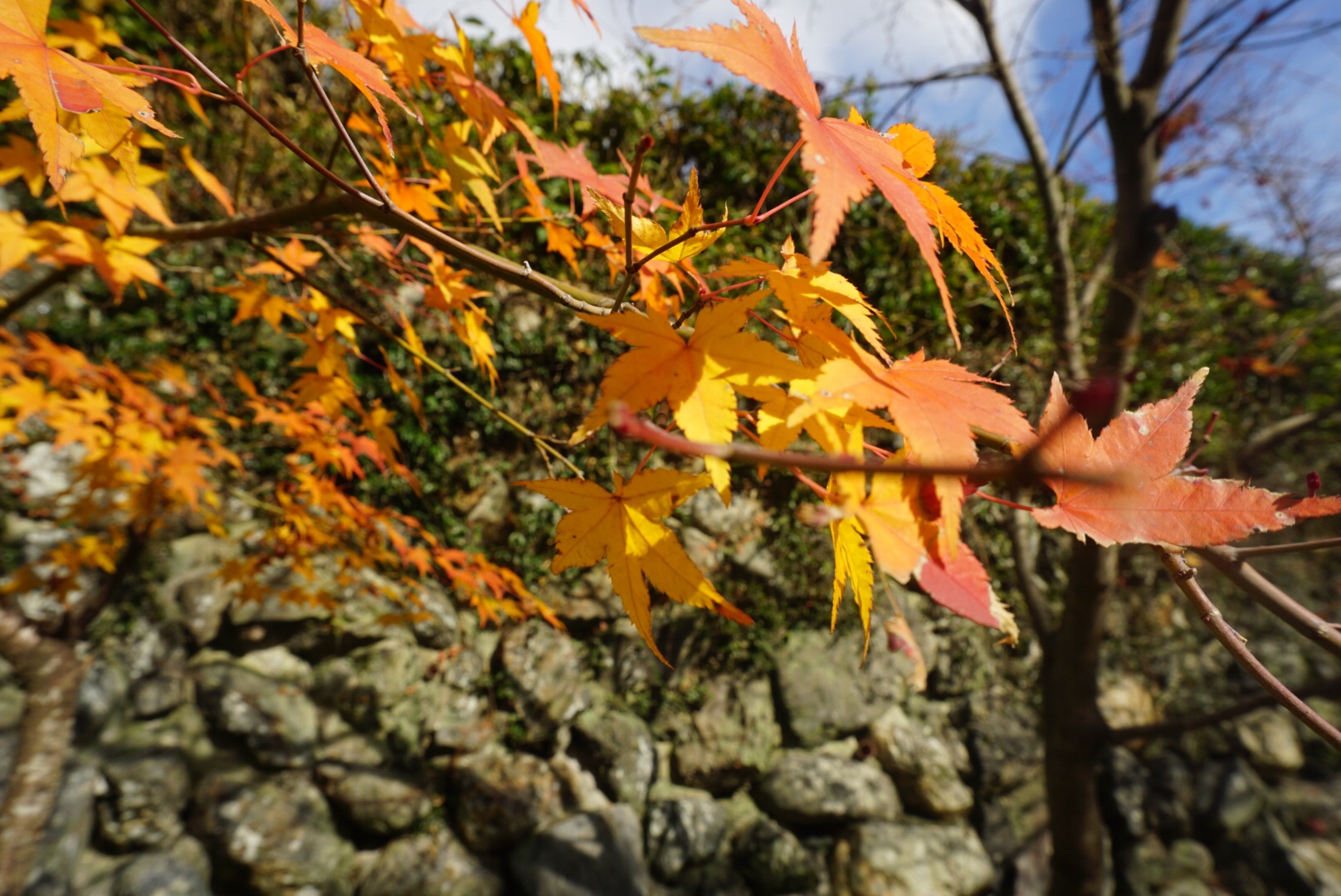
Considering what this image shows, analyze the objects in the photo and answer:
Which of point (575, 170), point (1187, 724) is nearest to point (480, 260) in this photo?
point (575, 170)

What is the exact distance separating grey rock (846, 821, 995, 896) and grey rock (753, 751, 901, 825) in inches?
Answer: 4.0

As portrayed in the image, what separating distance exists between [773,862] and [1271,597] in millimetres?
3062

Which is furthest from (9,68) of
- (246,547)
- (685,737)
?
(685,737)

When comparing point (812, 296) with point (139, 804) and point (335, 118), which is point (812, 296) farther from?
point (139, 804)

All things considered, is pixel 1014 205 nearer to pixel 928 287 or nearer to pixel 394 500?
pixel 928 287

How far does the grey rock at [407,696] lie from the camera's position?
9.13 ft

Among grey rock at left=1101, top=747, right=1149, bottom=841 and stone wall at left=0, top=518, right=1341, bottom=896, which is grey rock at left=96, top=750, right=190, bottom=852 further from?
grey rock at left=1101, top=747, right=1149, bottom=841

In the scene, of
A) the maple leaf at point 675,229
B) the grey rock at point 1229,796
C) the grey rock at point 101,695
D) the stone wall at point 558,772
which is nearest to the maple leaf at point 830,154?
the maple leaf at point 675,229

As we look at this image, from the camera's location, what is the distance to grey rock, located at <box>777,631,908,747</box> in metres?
3.21

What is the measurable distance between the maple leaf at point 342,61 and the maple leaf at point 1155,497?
71 centimetres

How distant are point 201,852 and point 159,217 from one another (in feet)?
8.66

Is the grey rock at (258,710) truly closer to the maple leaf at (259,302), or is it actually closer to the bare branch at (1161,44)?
the maple leaf at (259,302)

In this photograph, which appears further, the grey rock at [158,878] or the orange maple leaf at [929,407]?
the grey rock at [158,878]

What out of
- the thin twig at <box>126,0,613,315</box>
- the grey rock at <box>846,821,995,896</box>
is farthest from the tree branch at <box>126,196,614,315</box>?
the grey rock at <box>846,821,995,896</box>
